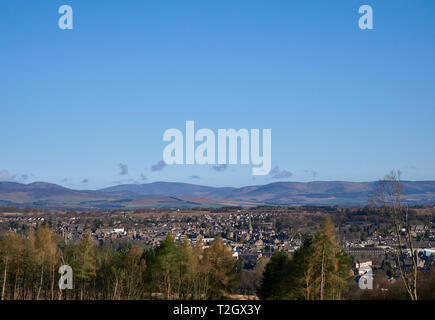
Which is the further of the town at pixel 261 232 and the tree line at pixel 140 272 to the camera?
the town at pixel 261 232

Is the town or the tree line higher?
the tree line

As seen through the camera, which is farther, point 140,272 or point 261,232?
point 261,232

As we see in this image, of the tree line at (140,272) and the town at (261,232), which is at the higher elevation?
the tree line at (140,272)

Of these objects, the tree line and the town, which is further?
the town

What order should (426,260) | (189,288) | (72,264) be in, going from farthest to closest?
(426,260), (72,264), (189,288)

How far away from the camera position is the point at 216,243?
115ft

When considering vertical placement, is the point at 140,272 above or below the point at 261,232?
above
